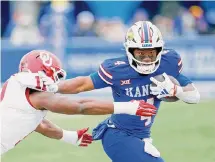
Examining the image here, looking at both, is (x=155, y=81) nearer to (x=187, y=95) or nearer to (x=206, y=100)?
(x=187, y=95)

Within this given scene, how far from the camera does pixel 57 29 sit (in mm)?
16625

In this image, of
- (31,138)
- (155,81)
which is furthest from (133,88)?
(31,138)

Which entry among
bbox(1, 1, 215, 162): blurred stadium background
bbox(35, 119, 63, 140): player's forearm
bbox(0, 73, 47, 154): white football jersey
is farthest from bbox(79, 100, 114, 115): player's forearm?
bbox(1, 1, 215, 162): blurred stadium background

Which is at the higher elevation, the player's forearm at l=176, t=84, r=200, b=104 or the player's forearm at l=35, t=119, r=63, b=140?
the player's forearm at l=176, t=84, r=200, b=104

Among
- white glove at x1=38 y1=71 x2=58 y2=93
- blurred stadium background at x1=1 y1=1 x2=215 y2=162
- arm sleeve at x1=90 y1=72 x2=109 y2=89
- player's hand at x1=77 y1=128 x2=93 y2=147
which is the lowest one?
blurred stadium background at x1=1 y1=1 x2=215 y2=162

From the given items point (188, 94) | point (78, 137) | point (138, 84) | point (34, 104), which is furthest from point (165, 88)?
point (34, 104)

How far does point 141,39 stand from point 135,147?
2.92 ft

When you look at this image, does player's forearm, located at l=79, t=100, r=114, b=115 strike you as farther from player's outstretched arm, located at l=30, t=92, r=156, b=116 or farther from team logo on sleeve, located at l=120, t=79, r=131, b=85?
team logo on sleeve, located at l=120, t=79, r=131, b=85

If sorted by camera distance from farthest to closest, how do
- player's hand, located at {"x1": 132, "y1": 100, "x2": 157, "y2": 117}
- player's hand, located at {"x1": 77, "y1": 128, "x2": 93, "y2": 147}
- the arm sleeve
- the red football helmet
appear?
1. player's hand, located at {"x1": 77, "y1": 128, "x2": 93, "y2": 147}
2. the arm sleeve
3. the red football helmet
4. player's hand, located at {"x1": 132, "y1": 100, "x2": 157, "y2": 117}

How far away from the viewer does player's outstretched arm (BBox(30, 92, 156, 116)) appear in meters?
6.43

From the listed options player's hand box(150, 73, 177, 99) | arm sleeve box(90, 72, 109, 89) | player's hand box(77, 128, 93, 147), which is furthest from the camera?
player's hand box(77, 128, 93, 147)

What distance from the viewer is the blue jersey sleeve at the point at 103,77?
7.11 metres

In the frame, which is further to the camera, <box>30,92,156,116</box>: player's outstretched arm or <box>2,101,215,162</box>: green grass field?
<box>2,101,215,162</box>: green grass field

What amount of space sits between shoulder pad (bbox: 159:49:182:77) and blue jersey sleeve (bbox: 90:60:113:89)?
1.48 ft
